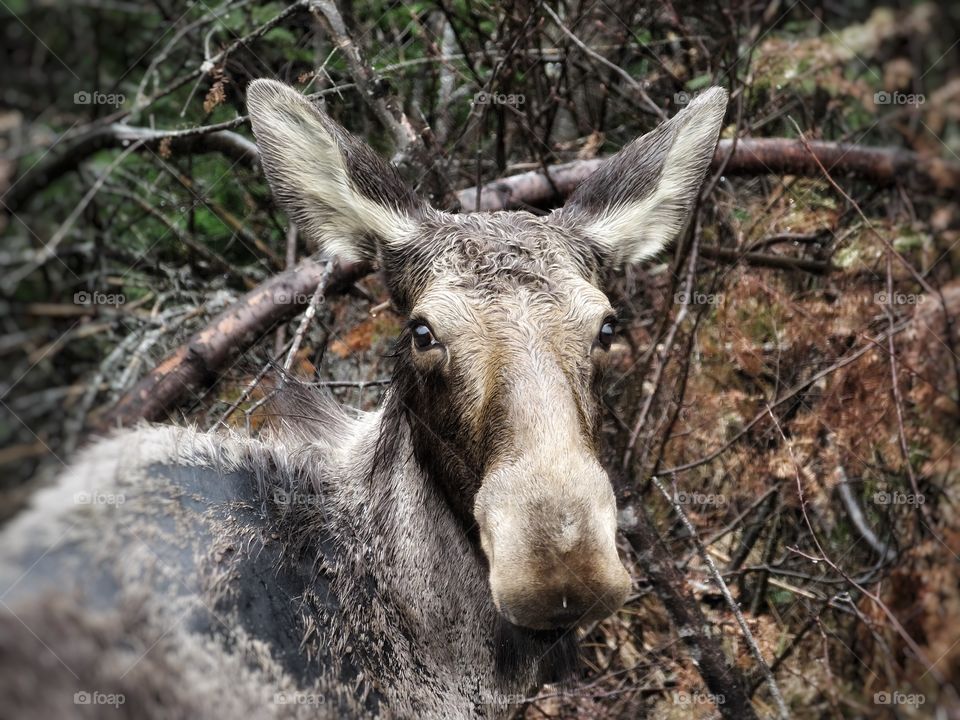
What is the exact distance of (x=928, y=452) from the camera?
6.22 metres

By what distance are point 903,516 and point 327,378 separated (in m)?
4.29

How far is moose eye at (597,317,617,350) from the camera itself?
3.98m

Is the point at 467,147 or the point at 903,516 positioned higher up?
the point at 467,147

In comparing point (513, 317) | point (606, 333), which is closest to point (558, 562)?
point (513, 317)

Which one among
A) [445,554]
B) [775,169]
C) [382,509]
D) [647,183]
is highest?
[647,183]

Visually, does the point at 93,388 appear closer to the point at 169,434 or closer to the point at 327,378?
the point at 327,378

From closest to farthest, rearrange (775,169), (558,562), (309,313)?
(558,562), (309,313), (775,169)

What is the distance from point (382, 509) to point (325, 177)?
163 cm

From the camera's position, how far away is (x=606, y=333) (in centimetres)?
402

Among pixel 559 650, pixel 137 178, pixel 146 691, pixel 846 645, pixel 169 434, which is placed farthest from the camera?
pixel 137 178

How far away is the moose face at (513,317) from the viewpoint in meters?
3.23

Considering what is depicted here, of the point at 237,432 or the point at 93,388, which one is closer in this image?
the point at 237,432

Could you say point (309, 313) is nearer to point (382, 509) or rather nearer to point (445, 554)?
point (382, 509)

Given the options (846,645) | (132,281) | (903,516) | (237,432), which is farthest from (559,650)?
(132,281)
